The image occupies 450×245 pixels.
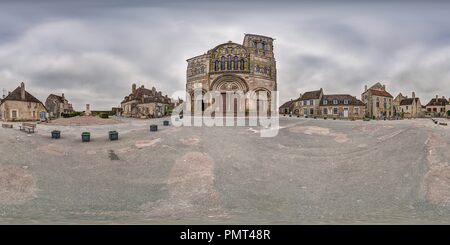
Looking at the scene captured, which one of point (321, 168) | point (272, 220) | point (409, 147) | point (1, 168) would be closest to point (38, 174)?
point (1, 168)

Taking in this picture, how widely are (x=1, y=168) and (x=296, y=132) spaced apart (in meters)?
18.5

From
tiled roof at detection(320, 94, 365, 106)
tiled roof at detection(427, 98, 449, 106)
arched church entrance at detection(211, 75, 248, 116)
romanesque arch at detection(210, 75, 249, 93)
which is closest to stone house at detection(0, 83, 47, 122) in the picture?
romanesque arch at detection(210, 75, 249, 93)

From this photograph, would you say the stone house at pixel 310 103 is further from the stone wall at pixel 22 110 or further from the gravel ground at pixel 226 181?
the stone wall at pixel 22 110

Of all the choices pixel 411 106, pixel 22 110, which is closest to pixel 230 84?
pixel 22 110

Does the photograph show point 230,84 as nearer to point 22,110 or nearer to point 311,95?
point 311,95

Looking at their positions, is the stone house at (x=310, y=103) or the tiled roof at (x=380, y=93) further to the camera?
the stone house at (x=310, y=103)

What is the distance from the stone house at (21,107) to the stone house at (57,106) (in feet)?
8.10

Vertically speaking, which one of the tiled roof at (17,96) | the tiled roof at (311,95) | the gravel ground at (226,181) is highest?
the tiled roof at (311,95)

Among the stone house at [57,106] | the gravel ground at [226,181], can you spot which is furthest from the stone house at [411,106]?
the stone house at [57,106]

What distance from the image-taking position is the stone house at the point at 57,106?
1442 inches

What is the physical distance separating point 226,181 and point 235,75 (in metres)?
27.9

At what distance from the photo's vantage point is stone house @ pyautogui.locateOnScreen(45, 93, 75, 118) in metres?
36.6

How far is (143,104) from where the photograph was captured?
155 ft
